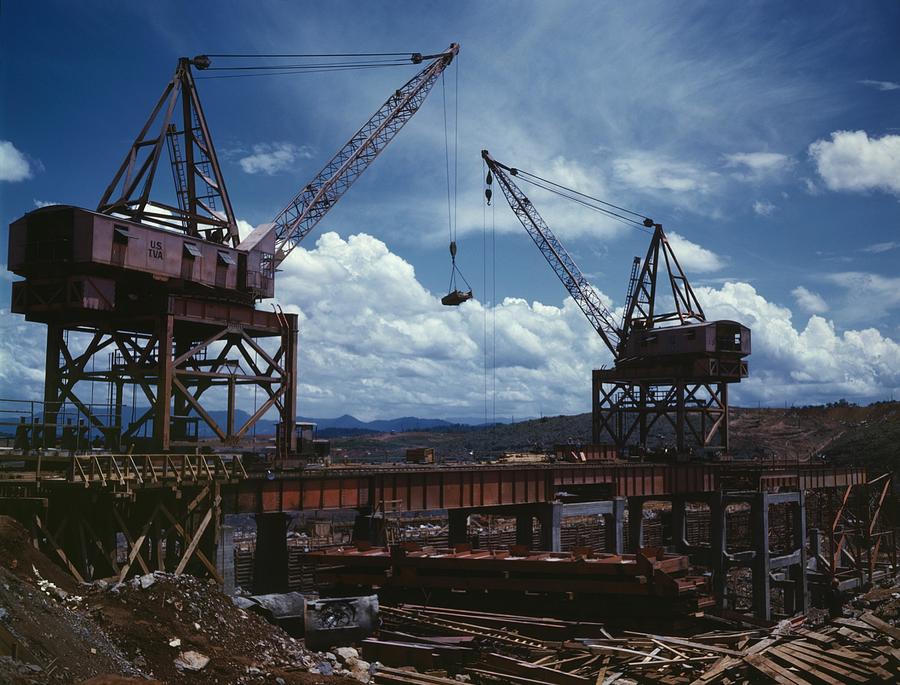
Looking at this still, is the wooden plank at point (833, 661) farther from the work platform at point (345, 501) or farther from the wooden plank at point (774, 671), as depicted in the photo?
the work platform at point (345, 501)

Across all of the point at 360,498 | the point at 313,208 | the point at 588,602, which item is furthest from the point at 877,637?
the point at 313,208

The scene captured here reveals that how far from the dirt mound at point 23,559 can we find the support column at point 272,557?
1334 cm

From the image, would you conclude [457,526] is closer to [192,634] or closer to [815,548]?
[815,548]

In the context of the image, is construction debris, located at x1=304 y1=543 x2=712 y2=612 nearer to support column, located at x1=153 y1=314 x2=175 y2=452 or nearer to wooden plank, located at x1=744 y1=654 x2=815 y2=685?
wooden plank, located at x1=744 y1=654 x2=815 y2=685

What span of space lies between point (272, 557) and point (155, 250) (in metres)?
16.4

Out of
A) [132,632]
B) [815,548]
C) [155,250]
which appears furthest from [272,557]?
[815,548]

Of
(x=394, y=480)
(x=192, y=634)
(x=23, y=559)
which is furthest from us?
(x=394, y=480)

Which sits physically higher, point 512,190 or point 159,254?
point 512,190

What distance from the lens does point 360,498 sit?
37250 millimetres

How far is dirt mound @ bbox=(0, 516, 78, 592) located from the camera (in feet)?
67.3

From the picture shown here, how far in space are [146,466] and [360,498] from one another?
10.9 m

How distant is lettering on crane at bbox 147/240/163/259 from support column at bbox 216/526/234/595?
1592 centimetres

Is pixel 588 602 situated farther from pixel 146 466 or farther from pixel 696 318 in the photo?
pixel 696 318

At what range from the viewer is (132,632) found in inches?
764
